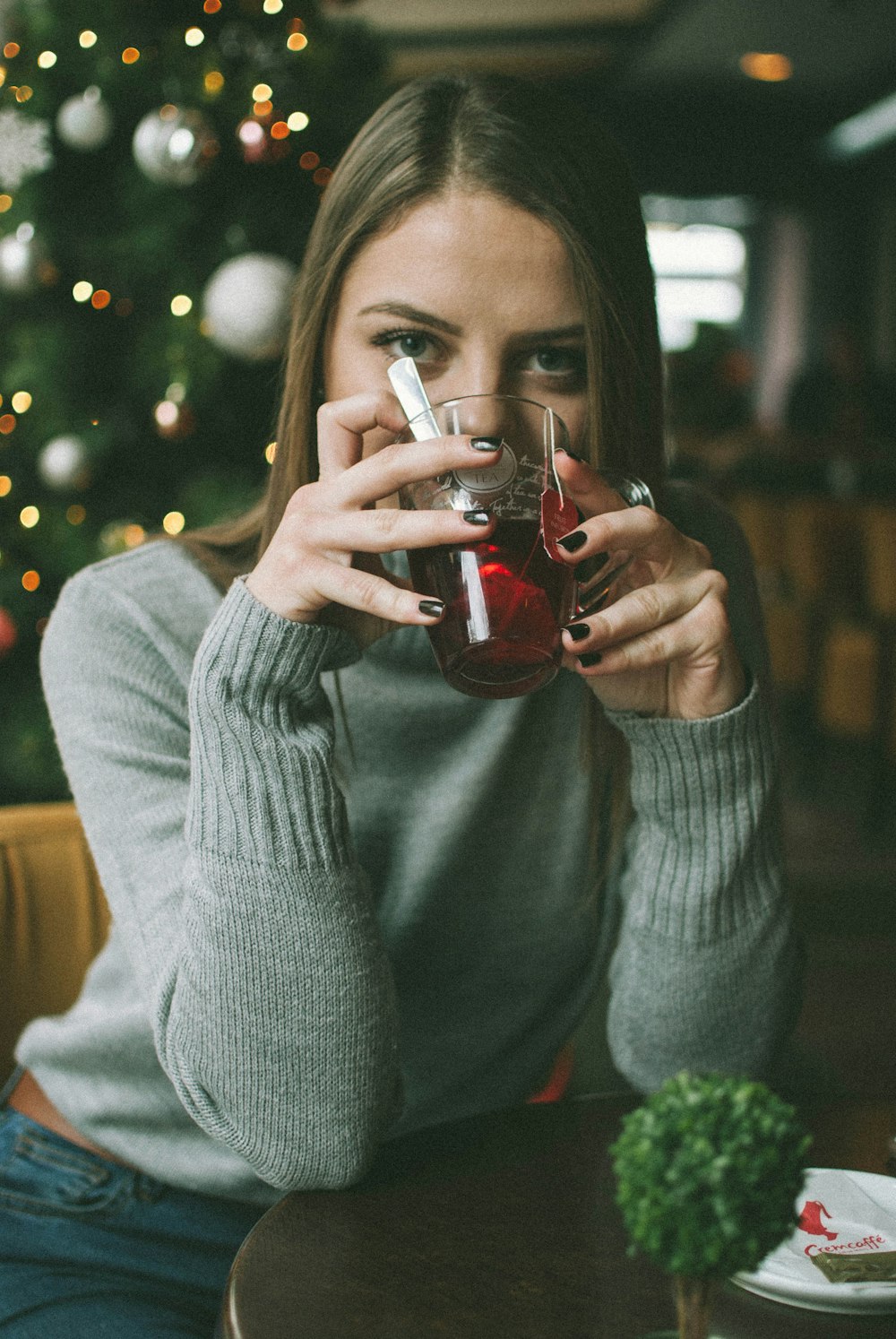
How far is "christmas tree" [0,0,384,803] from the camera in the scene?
2471 millimetres

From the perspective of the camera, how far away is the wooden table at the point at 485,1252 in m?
Result: 0.70

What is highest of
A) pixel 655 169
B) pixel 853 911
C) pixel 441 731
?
pixel 655 169

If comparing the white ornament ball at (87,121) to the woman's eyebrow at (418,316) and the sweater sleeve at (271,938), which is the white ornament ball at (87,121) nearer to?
the woman's eyebrow at (418,316)

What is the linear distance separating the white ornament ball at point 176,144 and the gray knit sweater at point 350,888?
142cm

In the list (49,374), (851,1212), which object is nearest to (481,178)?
(851,1212)

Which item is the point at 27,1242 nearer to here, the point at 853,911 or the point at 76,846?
the point at 76,846

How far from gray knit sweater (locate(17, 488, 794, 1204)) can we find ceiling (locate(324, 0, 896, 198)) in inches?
211

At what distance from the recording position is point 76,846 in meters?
1.28

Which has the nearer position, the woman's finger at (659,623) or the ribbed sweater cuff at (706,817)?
the woman's finger at (659,623)

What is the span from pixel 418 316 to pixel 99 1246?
839mm

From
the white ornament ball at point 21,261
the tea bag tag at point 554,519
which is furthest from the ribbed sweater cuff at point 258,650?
the white ornament ball at point 21,261

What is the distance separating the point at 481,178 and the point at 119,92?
176 cm

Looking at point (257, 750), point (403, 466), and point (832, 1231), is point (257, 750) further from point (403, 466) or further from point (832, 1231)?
point (832, 1231)

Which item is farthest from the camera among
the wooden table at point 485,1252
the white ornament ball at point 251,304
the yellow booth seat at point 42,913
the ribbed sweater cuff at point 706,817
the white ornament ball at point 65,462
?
the white ornament ball at point 65,462
